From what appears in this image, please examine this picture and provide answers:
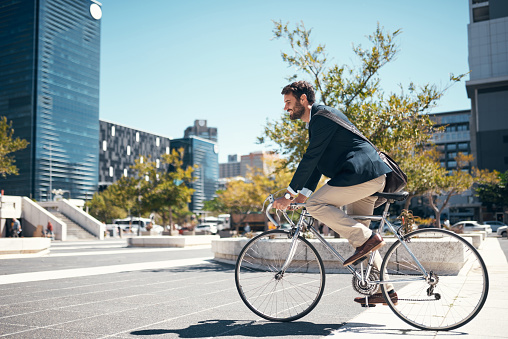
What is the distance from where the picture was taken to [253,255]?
4.12 meters

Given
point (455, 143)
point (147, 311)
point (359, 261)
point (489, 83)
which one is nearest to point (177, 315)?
point (147, 311)

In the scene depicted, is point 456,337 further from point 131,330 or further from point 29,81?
point 29,81

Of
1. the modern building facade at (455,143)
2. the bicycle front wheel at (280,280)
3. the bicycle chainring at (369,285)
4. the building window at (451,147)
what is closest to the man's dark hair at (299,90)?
the bicycle front wheel at (280,280)

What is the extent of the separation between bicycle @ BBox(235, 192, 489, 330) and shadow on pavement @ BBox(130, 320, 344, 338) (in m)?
0.15

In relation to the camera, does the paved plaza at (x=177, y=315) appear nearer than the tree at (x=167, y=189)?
Yes

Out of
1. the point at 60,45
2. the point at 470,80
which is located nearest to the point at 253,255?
the point at 470,80

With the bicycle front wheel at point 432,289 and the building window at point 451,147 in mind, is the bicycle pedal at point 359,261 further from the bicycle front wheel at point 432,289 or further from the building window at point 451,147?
the building window at point 451,147

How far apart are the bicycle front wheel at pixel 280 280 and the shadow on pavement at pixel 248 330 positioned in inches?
6.0

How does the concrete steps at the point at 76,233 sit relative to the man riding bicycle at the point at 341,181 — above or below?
below

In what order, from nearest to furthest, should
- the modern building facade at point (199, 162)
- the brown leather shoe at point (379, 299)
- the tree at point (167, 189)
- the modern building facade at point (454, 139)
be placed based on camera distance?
the brown leather shoe at point (379, 299), the tree at point (167, 189), the modern building facade at point (454, 139), the modern building facade at point (199, 162)

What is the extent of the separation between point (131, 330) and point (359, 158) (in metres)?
2.39

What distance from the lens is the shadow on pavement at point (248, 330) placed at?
3.66m

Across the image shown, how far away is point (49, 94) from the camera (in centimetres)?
12000

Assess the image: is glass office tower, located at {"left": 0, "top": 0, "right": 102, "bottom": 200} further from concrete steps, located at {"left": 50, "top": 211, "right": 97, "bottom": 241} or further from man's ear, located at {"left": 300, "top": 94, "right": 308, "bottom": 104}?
man's ear, located at {"left": 300, "top": 94, "right": 308, "bottom": 104}
